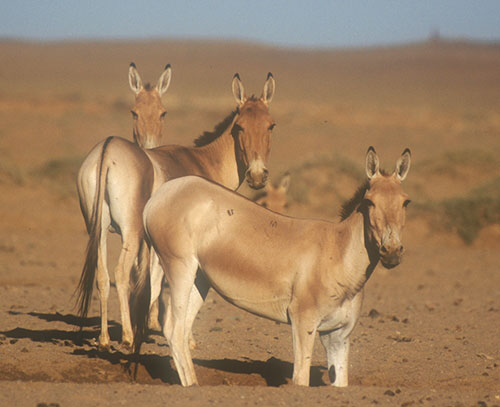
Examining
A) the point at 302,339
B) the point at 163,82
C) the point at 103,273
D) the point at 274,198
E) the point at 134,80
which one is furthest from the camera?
the point at 274,198

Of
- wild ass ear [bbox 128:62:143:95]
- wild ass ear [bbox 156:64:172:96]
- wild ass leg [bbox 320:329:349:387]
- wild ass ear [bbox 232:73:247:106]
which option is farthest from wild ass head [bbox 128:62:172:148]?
wild ass leg [bbox 320:329:349:387]

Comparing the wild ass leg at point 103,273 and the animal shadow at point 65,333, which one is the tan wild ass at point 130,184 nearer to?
the wild ass leg at point 103,273

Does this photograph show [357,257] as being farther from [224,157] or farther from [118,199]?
[224,157]

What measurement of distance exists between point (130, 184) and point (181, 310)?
6.71 feet

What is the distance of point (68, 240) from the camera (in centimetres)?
1833

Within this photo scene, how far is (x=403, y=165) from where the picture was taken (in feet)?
23.8

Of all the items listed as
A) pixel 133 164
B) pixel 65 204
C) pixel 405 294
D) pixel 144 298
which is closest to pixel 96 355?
pixel 144 298

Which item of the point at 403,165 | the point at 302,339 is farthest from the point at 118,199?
the point at 403,165

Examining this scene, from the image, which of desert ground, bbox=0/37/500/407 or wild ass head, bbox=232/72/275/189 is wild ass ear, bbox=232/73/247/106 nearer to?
wild ass head, bbox=232/72/275/189

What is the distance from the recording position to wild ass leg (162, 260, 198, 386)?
748 centimetres

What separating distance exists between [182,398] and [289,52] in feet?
485

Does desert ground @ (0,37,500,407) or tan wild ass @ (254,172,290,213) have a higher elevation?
tan wild ass @ (254,172,290,213)

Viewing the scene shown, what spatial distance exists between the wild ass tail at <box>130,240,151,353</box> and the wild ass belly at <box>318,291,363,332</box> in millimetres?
1992

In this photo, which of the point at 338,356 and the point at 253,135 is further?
the point at 253,135
